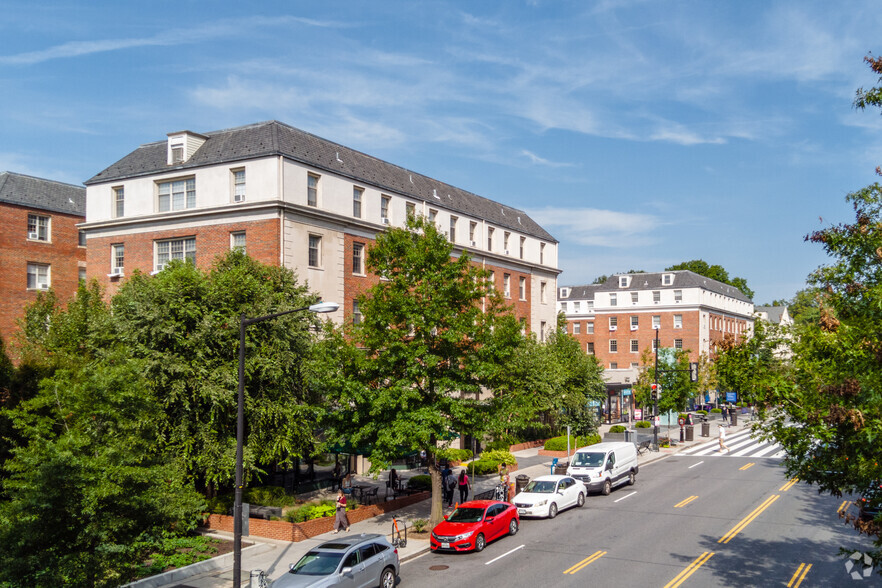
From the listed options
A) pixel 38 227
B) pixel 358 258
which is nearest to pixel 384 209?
pixel 358 258

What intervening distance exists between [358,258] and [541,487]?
16.4 metres

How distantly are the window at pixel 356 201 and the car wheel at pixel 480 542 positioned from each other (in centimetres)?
2084

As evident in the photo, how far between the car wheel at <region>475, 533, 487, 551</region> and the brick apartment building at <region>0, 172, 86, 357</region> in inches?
1330

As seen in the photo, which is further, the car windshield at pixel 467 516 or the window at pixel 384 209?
the window at pixel 384 209

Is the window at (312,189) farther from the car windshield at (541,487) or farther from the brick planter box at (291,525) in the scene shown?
the car windshield at (541,487)

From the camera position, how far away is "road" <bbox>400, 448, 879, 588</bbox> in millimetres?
19594

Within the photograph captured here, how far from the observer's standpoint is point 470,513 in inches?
949

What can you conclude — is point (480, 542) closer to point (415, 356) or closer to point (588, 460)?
point (415, 356)

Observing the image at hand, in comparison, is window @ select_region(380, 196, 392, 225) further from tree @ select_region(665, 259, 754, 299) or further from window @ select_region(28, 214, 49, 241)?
tree @ select_region(665, 259, 754, 299)

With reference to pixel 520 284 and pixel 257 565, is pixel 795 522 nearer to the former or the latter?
pixel 257 565

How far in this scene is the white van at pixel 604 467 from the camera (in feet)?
107

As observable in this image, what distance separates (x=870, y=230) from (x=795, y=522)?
18.3 metres

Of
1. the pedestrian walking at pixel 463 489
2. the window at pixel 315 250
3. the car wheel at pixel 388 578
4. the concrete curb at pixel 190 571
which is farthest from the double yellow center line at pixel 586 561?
the window at pixel 315 250

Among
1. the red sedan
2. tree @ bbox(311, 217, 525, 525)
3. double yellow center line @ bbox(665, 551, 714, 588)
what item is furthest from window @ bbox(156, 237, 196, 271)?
double yellow center line @ bbox(665, 551, 714, 588)
